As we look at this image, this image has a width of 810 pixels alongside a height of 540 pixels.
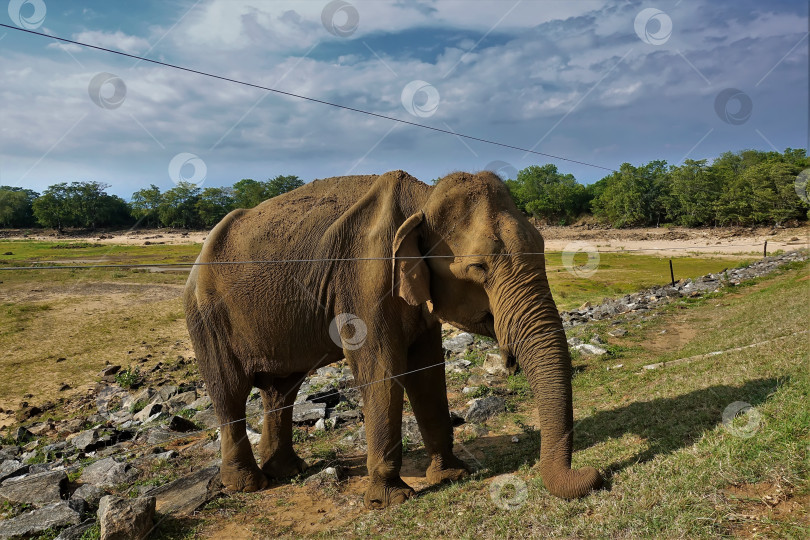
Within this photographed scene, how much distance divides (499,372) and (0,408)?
1532cm

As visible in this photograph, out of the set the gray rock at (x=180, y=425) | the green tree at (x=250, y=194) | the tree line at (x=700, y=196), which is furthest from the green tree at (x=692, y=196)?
the green tree at (x=250, y=194)

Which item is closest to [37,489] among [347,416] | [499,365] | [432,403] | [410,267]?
[347,416]

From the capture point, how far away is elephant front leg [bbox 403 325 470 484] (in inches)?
284

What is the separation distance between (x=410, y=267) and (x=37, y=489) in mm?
7193

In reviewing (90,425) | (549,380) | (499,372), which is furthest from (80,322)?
(549,380)

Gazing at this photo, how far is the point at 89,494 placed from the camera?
7.93m

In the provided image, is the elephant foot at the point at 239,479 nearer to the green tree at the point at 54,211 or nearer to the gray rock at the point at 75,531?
the gray rock at the point at 75,531

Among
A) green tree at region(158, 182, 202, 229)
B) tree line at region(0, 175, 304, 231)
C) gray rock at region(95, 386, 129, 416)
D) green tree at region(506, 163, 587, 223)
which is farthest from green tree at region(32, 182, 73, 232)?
gray rock at region(95, 386, 129, 416)

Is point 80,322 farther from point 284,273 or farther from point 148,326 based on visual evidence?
point 284,273

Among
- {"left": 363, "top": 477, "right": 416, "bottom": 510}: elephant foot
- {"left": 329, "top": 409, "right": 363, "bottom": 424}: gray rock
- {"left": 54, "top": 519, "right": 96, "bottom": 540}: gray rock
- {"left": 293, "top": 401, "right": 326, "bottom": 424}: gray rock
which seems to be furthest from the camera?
{"left": 293, "top": 401, "right": 326, "bottom": 424}: gray rock

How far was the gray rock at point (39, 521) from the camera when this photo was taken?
6.94m

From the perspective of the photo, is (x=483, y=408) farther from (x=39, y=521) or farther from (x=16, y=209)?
(x=16, y=209)

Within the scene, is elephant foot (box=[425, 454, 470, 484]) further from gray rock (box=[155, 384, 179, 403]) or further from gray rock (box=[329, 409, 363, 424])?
gray rock (box=[155, 384, 179, 403])

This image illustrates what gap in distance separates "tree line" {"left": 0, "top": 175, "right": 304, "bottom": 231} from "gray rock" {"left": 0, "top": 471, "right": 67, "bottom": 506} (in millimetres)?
81113
